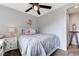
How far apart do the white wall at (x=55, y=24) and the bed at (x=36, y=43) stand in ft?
0.24

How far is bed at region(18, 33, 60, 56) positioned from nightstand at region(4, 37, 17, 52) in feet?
0.25

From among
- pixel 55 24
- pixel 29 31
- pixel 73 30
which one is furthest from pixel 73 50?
pixel 29 31

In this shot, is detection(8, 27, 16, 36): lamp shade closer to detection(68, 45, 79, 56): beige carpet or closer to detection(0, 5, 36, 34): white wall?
detection(0, 5, 36, 34): white wall

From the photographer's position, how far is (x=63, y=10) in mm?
1276

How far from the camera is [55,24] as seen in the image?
137 centimetres

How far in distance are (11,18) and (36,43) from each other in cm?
53

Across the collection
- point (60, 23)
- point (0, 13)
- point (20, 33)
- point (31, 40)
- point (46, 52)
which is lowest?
point (46, 52)

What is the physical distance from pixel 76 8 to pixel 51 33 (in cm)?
52

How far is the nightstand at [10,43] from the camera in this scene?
4.23 ft

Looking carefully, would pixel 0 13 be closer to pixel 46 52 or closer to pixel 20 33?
pixel 20 33

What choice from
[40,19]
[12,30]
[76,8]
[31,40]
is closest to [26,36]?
[31,40]

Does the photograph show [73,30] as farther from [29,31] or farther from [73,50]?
[29,31]

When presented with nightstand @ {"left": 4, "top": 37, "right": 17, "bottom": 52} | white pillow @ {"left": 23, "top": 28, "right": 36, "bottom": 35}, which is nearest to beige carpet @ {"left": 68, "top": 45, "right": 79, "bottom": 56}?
white pillow @ {"left": 23, "top": 28, "right": 36, "bottom": 35}

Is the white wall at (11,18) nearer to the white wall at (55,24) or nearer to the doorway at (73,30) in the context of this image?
the white wall at (55,24)
